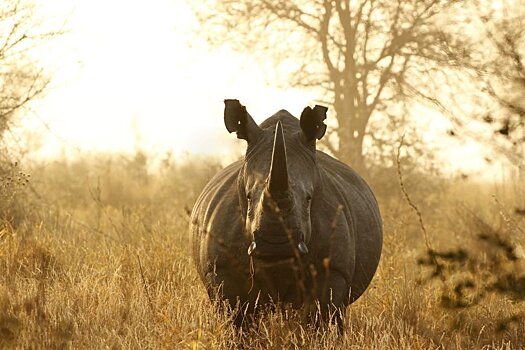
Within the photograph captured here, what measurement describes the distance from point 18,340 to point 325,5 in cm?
1163

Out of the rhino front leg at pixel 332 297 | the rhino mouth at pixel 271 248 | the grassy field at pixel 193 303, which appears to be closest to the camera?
the rhino mouth at pixel 271 248

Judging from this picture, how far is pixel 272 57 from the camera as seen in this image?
15953 millimetres

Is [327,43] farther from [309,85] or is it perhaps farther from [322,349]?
[322,349]

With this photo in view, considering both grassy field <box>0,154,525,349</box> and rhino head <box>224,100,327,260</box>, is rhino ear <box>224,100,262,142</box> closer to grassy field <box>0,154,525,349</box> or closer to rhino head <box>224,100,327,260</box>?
rhino head <box>224,100,327,260</box>

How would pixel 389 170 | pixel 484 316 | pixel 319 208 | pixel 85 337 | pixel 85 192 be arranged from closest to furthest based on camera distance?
1. pixel 319 208
2. pixel 85 337
3. pixel 484 316
4. pixel 389 170
5. pixel 85 192

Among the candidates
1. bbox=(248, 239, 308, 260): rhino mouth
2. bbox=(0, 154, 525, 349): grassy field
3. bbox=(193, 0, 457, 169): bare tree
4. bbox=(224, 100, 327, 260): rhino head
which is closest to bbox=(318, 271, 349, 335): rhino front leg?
bbox=(0, 154, 525, 349): grassy field

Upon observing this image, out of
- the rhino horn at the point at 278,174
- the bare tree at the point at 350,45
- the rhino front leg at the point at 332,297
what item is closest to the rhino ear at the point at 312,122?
the rhino horn at the point at 278,174

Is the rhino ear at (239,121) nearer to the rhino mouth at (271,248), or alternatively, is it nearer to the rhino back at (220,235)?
the rhino back at (220,235)

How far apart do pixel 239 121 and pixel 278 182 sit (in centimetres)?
70

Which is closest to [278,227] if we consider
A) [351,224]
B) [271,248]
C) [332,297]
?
[271,248]

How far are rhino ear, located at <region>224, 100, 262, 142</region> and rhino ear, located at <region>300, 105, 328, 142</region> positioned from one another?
26 cm

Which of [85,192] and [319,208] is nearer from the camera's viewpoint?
[319,208]

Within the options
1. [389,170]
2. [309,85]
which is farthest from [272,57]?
[389,170]

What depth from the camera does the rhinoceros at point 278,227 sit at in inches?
156
